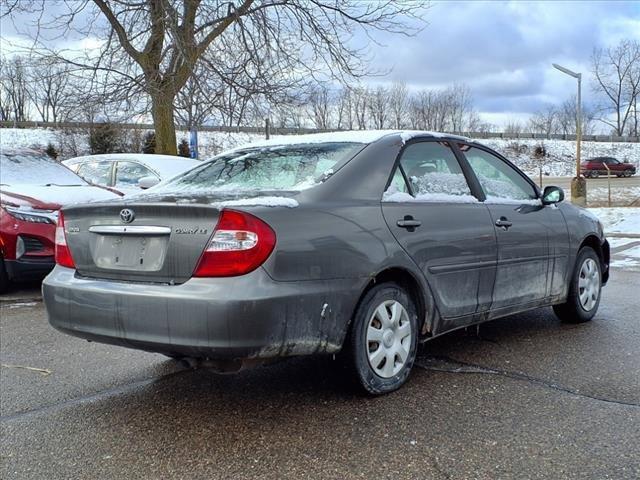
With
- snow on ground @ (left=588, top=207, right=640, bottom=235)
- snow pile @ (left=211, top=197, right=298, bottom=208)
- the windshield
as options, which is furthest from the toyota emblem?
snow on ground @ (left=588, top=207, right=640, bottom=235)

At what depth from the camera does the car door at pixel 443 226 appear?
12.1 ft

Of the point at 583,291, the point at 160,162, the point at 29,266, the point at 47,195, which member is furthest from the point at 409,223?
the point at 160,162

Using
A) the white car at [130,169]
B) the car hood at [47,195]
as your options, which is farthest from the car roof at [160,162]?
the car hood at [47,195]

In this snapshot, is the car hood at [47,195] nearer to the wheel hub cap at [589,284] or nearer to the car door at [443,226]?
the car door at [443,226]

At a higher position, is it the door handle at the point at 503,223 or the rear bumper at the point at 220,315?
the door handle at the point at 503,223

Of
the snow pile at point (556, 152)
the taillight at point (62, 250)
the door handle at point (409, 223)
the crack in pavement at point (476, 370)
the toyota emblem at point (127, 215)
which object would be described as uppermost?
the snow pile at point (556, 152)

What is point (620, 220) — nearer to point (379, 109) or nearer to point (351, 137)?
point (351, 137)

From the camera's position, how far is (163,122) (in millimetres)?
14883

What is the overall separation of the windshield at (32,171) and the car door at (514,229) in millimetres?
5387

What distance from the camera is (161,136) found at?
15.1m

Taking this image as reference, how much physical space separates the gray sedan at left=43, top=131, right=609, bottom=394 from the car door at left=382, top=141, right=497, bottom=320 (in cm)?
1

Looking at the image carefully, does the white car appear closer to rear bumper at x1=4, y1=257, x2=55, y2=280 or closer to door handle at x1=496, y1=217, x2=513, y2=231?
rear bumper at x1=4, y1=257, x2=55, y2=280

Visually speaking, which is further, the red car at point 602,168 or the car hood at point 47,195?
the red car at point 602,168

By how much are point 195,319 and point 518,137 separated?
70.4 metres
